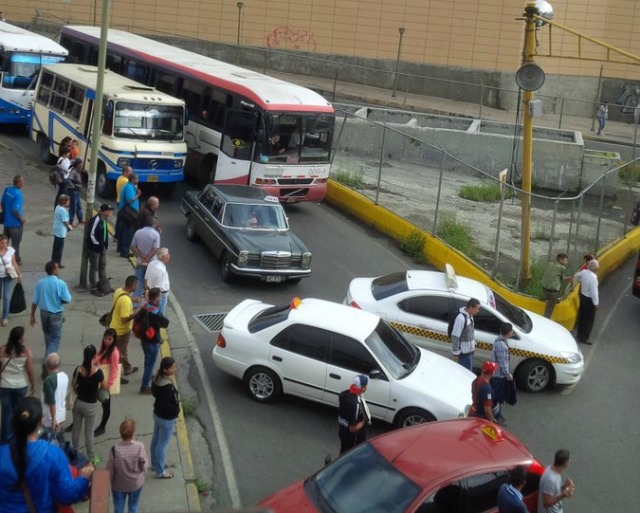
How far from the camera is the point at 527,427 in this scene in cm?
1212

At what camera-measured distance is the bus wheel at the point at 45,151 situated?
73.9 feet

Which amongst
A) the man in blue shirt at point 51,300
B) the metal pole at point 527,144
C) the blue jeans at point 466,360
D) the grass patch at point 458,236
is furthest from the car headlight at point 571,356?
the man in blue shirt at point 51,300

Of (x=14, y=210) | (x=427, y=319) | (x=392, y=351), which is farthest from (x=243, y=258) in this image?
(x=392, y=351)

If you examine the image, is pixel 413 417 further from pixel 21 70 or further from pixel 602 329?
pixel 21 70

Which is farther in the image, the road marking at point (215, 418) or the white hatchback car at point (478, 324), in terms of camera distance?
the white hatchback car at point (478, 324)

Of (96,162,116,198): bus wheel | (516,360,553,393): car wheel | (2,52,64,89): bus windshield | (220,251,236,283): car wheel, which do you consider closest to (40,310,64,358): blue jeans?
(220,251,236,283): car wheel

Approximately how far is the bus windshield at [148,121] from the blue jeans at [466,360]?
1006 cm

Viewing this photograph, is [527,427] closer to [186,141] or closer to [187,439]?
[187,439]

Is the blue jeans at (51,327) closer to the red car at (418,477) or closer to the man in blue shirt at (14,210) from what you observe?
the man in blue shirt at (14,210)

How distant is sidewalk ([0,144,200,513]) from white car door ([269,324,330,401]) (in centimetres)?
143

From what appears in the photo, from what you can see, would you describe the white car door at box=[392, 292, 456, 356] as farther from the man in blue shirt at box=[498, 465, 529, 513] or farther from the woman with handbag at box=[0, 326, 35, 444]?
the woman with handbag at box=[0, 326, 35, 444]

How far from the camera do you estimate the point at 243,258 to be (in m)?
15.6

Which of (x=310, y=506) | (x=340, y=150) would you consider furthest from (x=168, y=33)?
(x=310, y=506)

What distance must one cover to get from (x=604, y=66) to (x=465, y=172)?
66.9ft
